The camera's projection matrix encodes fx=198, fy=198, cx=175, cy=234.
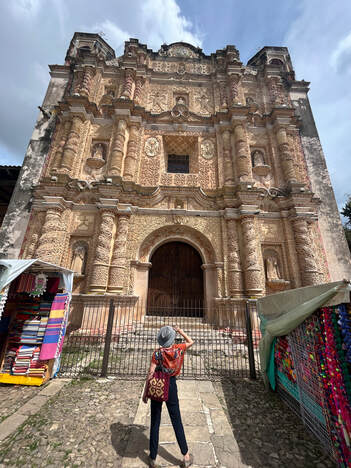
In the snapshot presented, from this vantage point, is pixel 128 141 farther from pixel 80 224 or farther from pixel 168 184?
pixel 80 224

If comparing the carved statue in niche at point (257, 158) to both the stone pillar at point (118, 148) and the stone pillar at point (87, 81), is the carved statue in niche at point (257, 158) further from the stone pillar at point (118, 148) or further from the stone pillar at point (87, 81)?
the stone pillar at point (87, 81)

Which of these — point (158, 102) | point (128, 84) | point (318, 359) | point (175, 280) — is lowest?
point (318, 359)

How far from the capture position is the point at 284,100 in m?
10.6

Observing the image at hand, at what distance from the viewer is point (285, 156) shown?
9.06m

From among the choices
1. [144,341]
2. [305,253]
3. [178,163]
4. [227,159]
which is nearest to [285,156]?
[227,159]

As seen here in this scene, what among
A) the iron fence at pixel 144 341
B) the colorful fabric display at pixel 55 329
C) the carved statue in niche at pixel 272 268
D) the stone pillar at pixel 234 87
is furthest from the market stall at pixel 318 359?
the stone pillar at pixel 234 87

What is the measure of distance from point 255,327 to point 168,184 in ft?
21.0

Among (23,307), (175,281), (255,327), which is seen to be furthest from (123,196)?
(255,327)

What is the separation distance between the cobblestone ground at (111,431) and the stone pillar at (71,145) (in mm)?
7694

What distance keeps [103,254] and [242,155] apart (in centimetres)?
725

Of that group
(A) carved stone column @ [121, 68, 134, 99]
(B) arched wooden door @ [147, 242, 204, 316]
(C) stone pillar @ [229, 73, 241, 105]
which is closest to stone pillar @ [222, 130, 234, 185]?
(C) stone pillar @ [229, 73, 241, 105]

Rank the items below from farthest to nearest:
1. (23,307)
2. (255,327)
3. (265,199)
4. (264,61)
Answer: (264,61) < (265,199) < (255,327) < (23,307)

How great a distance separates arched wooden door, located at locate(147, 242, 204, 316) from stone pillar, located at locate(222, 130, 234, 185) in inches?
136

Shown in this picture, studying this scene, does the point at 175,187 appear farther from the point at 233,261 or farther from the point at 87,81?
the point at 87,81
